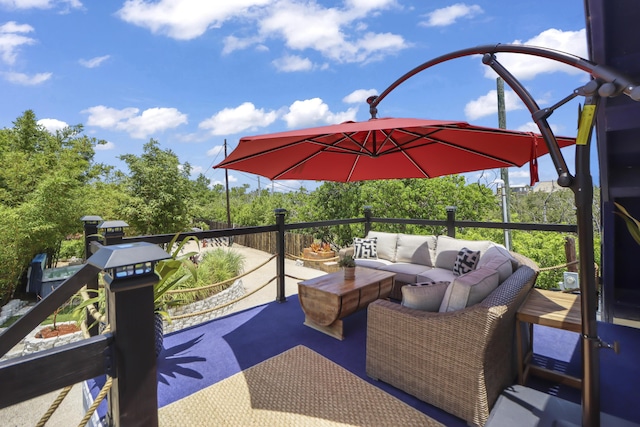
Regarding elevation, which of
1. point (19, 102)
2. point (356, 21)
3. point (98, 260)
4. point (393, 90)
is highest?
point (19, 102)

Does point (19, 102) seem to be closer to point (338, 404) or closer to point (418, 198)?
point (418, 198)

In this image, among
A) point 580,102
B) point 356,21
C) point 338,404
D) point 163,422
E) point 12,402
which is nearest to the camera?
point 12,402

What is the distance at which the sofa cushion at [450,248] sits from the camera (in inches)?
163

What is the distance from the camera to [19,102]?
1372 centimetres

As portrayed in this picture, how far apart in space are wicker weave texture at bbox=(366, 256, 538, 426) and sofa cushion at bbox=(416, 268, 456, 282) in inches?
57.6

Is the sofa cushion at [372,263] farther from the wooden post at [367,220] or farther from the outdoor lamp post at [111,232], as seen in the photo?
the outdoor lamp post at [111,232]

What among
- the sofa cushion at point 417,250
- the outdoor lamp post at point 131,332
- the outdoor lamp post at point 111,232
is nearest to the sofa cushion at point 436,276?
the sofa cushion at point 417,250

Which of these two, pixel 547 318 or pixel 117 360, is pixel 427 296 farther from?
pixel 117 360

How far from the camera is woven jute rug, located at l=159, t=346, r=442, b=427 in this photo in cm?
197

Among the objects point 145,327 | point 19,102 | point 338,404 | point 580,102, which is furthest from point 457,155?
point 19,102

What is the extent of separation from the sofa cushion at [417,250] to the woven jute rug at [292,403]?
249 cm

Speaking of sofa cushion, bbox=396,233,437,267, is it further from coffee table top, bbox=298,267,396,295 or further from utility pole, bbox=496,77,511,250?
utility pole, bbox=496,77,511,250

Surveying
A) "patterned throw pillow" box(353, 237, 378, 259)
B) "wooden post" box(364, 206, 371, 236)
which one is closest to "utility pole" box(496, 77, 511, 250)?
"wooden post" box(364, 206, 371, 236)

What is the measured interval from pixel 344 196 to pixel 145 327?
1001 centimetres
